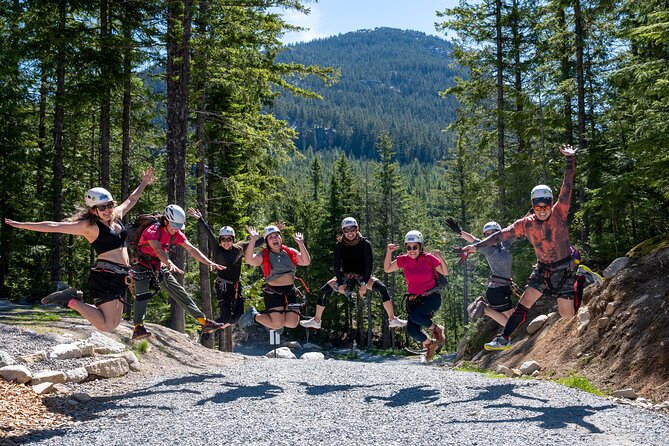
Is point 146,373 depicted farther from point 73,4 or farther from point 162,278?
point 73,4

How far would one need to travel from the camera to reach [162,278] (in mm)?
10109

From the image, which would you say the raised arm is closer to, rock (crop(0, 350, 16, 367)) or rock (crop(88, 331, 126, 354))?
rock (crop(0, 350, 16, 367))

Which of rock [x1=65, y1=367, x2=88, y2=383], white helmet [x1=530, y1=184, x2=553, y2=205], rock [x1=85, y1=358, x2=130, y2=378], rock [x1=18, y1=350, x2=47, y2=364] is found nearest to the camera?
rock [x1=65, y1=367, x2=88, y2=383]

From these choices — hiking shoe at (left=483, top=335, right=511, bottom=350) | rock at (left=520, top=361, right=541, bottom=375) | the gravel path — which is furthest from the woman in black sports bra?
rock at (left=520, top=361, right=541, bottom=375)

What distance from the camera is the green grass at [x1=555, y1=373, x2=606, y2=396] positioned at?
9.59 m

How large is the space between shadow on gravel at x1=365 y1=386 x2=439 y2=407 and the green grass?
9.37ft

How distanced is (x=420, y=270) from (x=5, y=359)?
7158 mm

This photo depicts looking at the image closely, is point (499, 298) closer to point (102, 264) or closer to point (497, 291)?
point (497, 291)

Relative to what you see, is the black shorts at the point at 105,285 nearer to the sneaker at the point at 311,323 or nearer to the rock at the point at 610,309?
the sneaker at the point at 311,323

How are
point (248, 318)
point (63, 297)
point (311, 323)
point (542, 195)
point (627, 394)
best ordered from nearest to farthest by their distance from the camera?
point (63, 297) < point (627, 394) < point (542, 195) < point (311, 323) < point (248, 318)

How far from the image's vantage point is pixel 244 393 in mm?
8844

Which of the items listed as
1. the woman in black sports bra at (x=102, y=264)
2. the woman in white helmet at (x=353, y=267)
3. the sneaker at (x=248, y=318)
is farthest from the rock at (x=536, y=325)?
the woman in black sports bra at (x=102, y=264)

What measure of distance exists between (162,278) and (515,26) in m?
20.9

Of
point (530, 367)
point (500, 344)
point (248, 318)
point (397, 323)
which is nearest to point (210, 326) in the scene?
point (248, 318)
